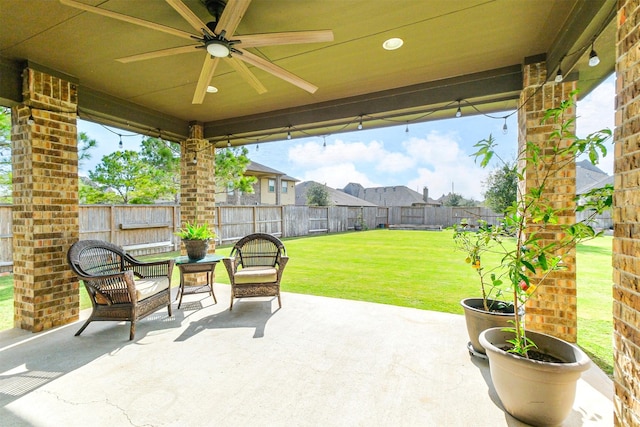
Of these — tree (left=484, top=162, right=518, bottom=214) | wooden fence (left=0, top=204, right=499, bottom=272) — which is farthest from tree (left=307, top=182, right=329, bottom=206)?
tree (left=484, top=162, right=518, bottom=214)

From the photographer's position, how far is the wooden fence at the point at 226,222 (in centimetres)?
764

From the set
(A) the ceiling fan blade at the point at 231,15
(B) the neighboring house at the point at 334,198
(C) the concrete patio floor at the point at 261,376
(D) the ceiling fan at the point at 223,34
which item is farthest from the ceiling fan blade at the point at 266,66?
(B) the neighboring house at the point at 334,198

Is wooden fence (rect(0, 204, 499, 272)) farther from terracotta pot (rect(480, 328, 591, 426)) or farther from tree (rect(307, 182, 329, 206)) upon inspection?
tree (rect(307, 182, 329, 206))

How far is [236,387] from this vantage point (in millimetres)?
2221

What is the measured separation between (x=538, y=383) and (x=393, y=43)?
277 centimetres

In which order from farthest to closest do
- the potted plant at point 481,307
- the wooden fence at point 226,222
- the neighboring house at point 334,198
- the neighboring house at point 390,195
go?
the neighboring house at point 390,195 → the neighboring house at point 334,198 → the wooden fence at point 226,222 → the potted plant at point 481,307

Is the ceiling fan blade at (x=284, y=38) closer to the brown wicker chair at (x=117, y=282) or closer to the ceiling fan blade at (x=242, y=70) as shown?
the ceiling fan blade at (x=242, y=70)

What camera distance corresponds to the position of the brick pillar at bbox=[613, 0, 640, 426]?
1.29 metres

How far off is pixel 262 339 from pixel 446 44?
11.0ft

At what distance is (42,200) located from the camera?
3188 mm

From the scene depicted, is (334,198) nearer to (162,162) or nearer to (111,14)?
(162,162)

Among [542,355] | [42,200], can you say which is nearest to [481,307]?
[542,355]

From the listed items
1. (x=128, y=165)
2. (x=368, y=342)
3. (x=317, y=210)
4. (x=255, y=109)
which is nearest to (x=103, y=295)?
(x=368, y=342)

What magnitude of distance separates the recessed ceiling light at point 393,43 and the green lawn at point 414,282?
10.2ft
